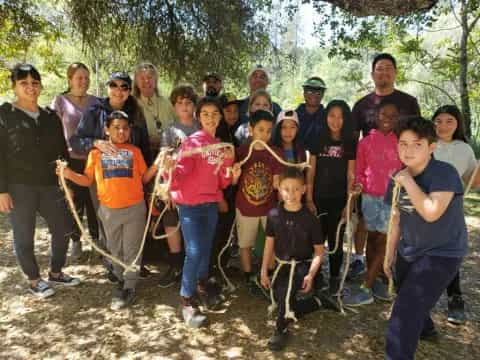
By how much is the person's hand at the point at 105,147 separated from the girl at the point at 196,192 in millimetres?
629

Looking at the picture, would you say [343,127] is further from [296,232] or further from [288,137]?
[296,232]

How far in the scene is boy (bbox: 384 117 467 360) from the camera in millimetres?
2113

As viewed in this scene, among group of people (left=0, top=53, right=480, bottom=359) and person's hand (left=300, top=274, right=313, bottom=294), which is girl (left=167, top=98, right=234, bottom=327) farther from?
person's hand (left=300, top=274, right=313, bottom=294)

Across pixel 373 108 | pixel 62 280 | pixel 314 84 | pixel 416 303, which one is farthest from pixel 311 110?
pixel 62 280

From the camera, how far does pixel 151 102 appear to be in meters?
3.99

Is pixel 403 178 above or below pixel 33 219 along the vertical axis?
above

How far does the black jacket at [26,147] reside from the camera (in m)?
3.18

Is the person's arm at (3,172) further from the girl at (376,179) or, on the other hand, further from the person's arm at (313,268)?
the girl at (376,179)

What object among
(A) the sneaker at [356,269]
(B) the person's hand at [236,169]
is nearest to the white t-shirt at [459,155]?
(A) the sneaker at [356,269]

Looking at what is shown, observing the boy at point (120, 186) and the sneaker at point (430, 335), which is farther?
the boy at point (120, 186)

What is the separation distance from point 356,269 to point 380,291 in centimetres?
54

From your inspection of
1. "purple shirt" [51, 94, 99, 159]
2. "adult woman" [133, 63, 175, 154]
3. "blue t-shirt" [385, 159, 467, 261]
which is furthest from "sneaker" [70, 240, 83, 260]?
"blue t-shirt" [385, 159, 467, 261]

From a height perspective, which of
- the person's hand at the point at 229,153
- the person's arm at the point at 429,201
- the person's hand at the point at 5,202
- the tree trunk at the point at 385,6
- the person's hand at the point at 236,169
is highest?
the tree trunk at the point at 385,6

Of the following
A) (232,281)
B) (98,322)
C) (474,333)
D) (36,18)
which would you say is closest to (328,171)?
(232,281)
